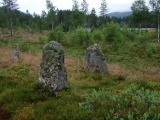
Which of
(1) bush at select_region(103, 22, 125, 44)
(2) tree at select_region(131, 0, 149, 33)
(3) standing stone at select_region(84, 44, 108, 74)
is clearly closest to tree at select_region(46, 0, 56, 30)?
(2) tree at select_region(131, 0, 149, 33)

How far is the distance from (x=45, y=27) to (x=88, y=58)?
85.5m

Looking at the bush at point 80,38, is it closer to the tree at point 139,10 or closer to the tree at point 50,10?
the tree at point 139,10

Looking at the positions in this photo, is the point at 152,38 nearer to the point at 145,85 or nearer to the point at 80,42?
the point at 80,42

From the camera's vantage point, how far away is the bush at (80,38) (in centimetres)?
4453

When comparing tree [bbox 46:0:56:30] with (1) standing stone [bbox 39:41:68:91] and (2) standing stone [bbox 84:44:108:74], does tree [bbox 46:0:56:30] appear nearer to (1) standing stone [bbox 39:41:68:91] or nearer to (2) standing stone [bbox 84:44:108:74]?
(2) standing stone [bbox 84:44:108:74]

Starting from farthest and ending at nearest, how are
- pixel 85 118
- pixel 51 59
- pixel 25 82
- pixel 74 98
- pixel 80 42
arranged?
pixel 80 42
pixel 25 82
pixel 51 59
pixel 74 98
pixel 85 118

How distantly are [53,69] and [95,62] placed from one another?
21.9ft

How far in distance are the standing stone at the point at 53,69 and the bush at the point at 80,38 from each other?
107 feet

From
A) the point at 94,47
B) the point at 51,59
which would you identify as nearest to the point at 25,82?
the point at 51,59

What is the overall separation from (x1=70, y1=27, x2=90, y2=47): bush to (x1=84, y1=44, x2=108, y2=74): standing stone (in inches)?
1033

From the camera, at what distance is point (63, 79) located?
10375 mm

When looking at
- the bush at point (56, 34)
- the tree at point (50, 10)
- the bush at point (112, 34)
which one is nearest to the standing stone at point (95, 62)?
the bush at point (112, 34)

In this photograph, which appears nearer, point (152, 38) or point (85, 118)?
point (85, 118)

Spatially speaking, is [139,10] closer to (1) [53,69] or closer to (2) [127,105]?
(1) [53,69]
